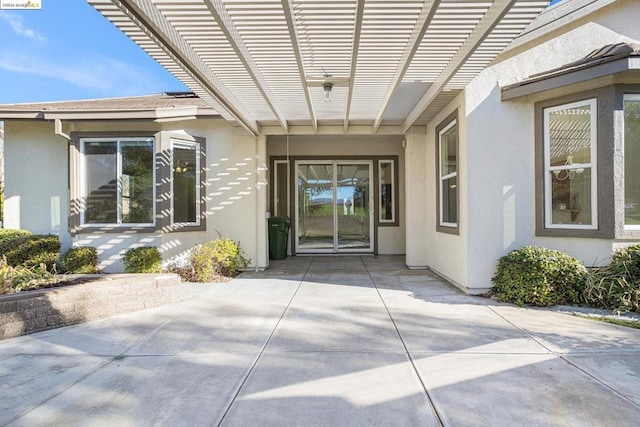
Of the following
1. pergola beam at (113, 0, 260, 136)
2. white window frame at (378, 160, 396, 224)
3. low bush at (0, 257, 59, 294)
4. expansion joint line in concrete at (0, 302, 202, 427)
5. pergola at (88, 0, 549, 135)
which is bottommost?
expansion joint line in concrete at (0, 302, 202, 427)

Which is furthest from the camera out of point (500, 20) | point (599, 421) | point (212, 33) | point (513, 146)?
point (513, 146)

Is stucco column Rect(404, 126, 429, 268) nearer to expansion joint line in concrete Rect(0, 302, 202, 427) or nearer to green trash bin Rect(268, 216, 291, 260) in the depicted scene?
green trash bin Rect(268, 216, 291, 260)

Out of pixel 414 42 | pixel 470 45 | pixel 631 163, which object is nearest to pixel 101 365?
pixel 414 42

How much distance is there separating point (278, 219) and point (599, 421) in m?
8.25

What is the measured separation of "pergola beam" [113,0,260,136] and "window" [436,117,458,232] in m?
3.96

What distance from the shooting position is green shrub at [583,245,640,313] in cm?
495

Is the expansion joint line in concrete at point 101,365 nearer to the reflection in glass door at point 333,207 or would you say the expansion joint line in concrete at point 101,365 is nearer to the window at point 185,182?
the window at point 185,182

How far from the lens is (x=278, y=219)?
397 inches

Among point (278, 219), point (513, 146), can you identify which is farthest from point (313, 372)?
point (278, 219)

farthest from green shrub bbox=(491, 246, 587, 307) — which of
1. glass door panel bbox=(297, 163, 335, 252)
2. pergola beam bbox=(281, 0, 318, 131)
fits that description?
glass door panel bbox=(297, 163, 335, 252)

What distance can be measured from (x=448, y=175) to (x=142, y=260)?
6.21m

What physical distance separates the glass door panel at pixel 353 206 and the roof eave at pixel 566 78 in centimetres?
541

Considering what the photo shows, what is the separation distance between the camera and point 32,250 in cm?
741

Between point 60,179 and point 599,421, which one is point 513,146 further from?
point 60,179
